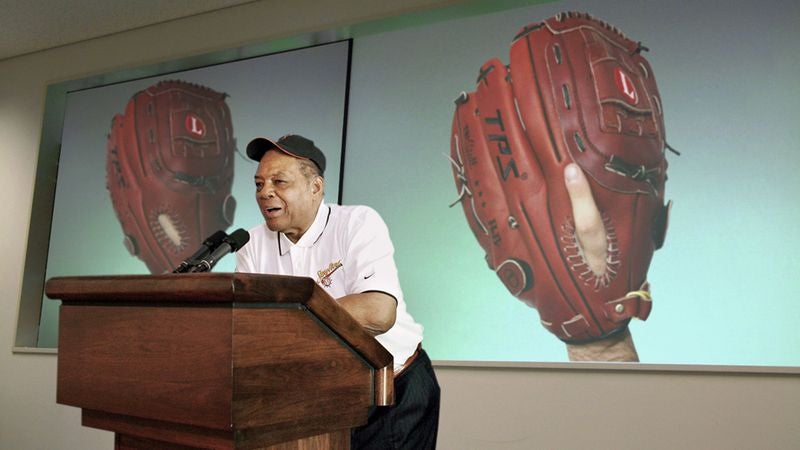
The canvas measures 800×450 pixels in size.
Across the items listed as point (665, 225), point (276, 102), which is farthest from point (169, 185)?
point (665, 225)

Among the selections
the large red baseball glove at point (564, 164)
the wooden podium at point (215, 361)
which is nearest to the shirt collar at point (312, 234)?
the wooden podium at point (215, 361)

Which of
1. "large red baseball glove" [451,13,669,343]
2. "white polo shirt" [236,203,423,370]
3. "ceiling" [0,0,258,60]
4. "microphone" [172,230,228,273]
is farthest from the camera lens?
"ceiling" [0,0,258,60]

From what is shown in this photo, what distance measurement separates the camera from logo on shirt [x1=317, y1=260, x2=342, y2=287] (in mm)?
1898

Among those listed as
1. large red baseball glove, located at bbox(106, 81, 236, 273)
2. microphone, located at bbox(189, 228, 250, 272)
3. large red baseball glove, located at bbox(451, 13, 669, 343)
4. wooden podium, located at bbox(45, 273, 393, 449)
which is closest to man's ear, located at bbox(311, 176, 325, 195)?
microphone, located at bbox(189, 228, 250, 272)

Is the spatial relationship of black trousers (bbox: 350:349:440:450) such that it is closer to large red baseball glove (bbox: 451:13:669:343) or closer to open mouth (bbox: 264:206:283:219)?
open mouth (bbox: 264:206:283:219)

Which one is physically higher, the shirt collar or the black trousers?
the shirt collar

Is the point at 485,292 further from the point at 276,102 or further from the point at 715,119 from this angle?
the point at 276,102

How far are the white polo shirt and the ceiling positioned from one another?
2.93 m

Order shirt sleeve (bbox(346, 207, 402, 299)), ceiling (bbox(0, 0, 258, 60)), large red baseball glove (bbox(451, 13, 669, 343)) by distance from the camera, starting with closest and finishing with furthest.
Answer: shirt sleeve (bbox(346, 207, 402, 299))
large red baseball glove (bbox(451, 13, 669, 343))
ceiling (bbox(0, 0, 258, 60))

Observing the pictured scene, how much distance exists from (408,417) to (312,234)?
1.70ft

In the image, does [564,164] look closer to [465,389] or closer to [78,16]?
[465,389]

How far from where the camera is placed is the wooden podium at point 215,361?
1.07 meters

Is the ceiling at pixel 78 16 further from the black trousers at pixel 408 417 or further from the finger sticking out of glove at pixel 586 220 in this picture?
the black trousers at pixel 408 417

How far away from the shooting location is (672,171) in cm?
319
